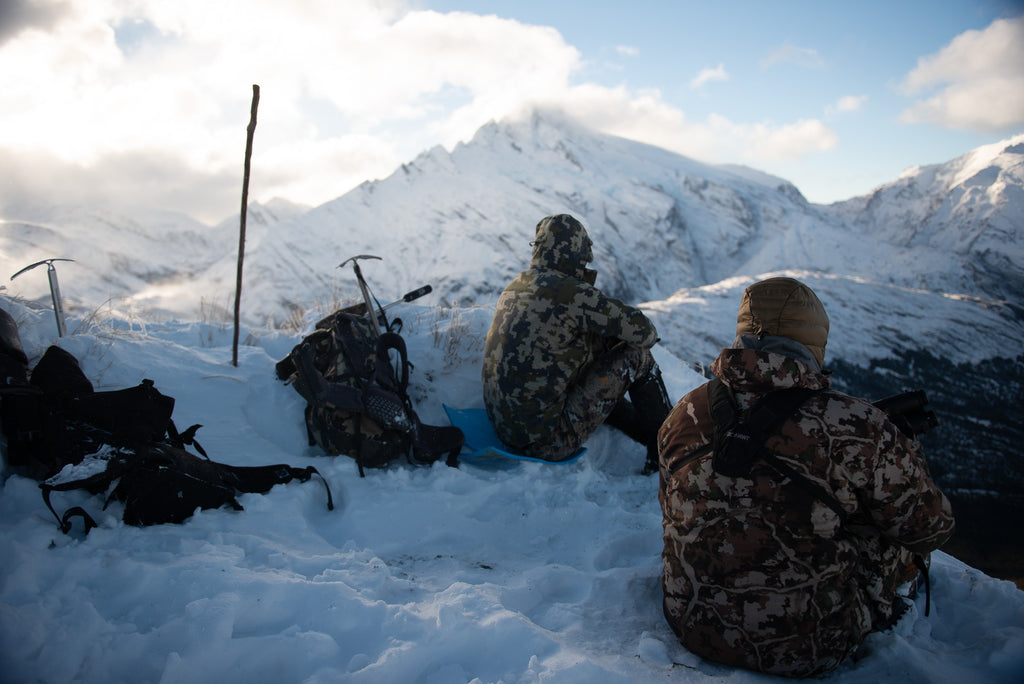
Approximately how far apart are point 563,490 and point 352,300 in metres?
4.54

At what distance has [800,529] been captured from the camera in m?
1.97

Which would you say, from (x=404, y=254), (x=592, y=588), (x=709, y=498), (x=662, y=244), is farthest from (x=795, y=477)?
(x=662, y=244)

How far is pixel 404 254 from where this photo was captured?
157 meters

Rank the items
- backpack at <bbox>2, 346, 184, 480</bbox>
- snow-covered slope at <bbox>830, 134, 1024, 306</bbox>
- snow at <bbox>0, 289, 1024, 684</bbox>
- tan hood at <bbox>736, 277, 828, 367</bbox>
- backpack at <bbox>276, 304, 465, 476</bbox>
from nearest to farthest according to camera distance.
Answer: snow at <bbox>0, 289, 1024, 684</bbox>
tan hood at <bbox>736, 277, 828, 367</bbox>
backpack at <bbox>2, 346, 184, 480</bbox>
backpack at <bbox>276, 304, 465, 476</bbox>
snow-covered slope at <bbox>830, 134, 1024, 306</bbox>

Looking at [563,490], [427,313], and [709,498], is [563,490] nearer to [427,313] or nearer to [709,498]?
[709,498]

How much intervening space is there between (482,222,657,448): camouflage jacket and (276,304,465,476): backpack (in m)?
0.57

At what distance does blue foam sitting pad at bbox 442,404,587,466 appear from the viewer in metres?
4.13

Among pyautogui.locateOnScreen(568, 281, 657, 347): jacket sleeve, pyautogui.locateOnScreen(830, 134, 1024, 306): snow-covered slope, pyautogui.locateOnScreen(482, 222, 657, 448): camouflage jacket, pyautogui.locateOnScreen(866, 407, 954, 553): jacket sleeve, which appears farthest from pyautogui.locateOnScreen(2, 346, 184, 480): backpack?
pyautogui.locateOnScreen(830, 134, 1024, 306): snow-covered slope

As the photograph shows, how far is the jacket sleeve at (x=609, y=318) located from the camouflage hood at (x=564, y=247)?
398 millimetres

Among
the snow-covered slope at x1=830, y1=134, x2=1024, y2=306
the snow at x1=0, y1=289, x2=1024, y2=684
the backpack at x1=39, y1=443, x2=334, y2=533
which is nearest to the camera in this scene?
the snow at x1=0, y1=289, x2=1024, y2=684

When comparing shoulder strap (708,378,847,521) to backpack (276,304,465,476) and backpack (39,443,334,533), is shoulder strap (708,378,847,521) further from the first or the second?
backpack (39,443,334,533)

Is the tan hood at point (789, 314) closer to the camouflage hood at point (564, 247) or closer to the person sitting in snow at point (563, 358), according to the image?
the person sitting in snow at point (563, 358)

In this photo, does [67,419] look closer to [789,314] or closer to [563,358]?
[563,358]

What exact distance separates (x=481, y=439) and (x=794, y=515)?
283 centimetres
